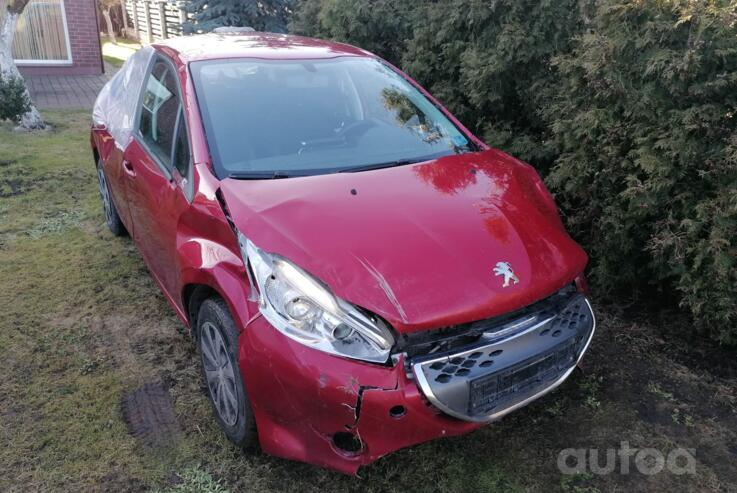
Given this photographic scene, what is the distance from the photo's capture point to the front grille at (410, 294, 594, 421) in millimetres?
2020

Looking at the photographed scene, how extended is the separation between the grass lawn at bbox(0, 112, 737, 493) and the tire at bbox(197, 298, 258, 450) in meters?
0.15

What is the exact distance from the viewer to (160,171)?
9.86 feet

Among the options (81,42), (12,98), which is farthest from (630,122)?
(81,42)

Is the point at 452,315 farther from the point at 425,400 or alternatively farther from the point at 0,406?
the point at 0,406

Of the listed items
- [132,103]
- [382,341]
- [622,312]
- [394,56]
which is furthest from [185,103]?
[394,56]

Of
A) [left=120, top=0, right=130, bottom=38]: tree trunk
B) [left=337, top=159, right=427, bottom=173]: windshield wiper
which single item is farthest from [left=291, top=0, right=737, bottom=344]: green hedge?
[left=120, top=0, right=130, bottom=38]: tree trunk

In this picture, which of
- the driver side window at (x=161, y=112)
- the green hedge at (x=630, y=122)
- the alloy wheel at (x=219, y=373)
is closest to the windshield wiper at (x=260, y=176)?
the driver side window at (x=161, y=112)

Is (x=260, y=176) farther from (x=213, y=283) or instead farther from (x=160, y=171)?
(x=160, y=171)

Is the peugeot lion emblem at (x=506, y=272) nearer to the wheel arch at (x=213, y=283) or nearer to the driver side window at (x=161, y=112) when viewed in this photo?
the wheel arch at (x=213, y=283)

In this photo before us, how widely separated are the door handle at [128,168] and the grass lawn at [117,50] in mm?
10907

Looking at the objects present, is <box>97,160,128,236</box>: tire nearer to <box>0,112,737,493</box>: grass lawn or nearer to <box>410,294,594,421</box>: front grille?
<box>0,112,737,493</box>: grass lawn

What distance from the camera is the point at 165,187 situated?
2.91 meters

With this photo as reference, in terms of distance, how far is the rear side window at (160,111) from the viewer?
9.92ft

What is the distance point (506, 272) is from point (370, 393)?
72 cm
